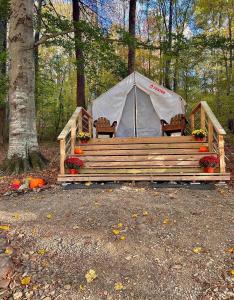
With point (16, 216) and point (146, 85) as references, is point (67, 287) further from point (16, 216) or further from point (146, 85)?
point (146, 85)

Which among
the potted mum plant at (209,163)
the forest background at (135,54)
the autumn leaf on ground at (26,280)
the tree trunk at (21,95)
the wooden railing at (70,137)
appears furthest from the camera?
the forest background at (135,54)

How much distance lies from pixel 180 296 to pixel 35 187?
142 inches

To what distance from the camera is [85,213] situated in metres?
3.96

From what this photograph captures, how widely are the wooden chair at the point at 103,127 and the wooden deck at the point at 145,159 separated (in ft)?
6.82

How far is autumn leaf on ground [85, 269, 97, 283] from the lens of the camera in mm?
2635

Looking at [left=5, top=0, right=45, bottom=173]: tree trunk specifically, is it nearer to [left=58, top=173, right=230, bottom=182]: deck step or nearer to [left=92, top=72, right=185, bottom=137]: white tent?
[left=58, top=173, right=230, bottom=182]: deck step

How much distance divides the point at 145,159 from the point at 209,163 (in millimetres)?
1310

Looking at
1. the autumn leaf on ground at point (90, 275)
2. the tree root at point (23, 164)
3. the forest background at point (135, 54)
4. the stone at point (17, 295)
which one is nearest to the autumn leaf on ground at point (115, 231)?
the autumn leaf on ground at point (90, 275)

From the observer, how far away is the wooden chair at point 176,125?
9.28 meters

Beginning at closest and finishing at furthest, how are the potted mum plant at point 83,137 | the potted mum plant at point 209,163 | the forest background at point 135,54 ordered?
the potted mum plant at point 209,163, the potted mum plant at point 83,137, the forest background at point 135,54

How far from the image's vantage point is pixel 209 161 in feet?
17.9

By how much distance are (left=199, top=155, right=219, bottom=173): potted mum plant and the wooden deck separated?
113 mm

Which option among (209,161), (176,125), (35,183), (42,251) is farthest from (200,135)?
(42,251)

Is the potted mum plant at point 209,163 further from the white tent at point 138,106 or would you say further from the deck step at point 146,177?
the white tent at point 138,106
